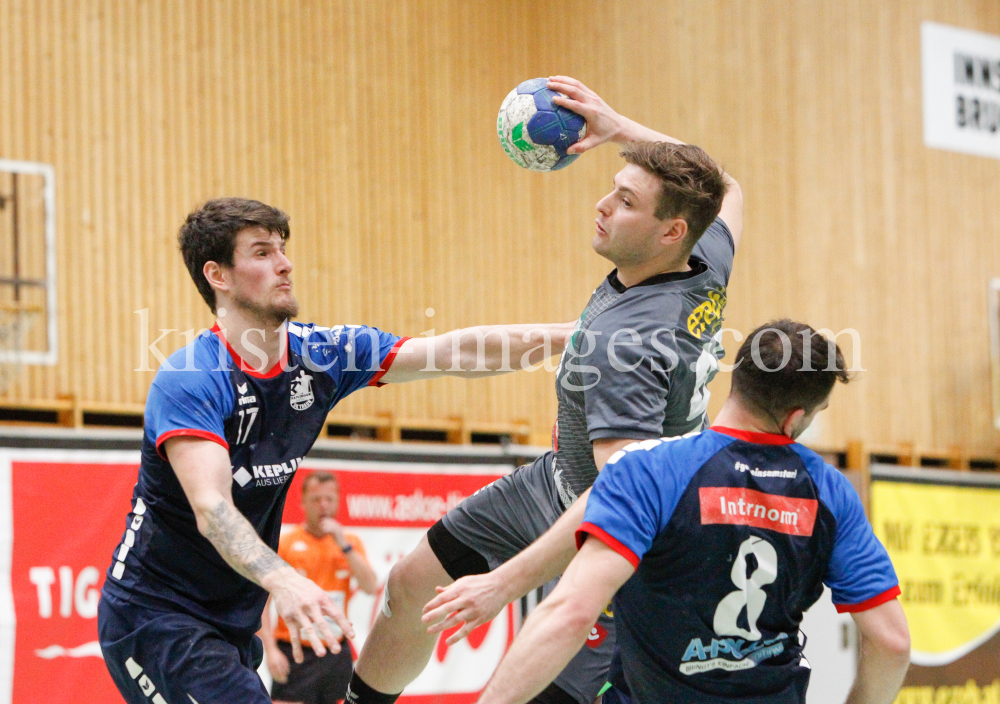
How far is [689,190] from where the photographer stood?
3850 mm

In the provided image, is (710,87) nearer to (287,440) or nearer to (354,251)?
(354,251)

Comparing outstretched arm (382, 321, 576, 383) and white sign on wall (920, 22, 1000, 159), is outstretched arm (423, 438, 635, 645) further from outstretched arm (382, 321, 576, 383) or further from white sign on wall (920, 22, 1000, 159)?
white sign on wall (920, 22, 1000, 159)

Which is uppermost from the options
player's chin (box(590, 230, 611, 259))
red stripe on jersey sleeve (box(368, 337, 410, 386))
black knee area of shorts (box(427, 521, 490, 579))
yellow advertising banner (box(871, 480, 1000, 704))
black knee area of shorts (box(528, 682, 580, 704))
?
player's chin (box(590, 230, 611, 259))

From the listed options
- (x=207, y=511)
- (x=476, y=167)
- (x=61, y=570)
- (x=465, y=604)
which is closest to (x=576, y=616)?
(x=465, y=604)

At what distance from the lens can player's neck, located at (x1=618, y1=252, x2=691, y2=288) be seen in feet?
13.1

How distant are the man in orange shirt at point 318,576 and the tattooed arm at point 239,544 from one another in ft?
12.7

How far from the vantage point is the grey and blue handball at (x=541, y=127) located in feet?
14.5

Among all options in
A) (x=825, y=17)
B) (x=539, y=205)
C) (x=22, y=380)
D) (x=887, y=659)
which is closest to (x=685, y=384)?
(x=887, y=659)

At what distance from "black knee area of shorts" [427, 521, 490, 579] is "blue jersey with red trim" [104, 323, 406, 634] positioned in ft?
2.08

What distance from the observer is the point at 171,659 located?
385 cm

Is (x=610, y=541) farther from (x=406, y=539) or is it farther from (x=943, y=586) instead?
(x=943, y=586)

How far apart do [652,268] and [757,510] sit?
1112mm

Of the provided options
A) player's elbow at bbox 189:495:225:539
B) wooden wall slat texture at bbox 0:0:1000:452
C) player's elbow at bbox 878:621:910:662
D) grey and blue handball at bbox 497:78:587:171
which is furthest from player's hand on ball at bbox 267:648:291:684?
player's elbow at bbox 878:621:910:662

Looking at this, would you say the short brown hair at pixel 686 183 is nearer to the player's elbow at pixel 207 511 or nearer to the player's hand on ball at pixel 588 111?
the player's hand on ball at pixel 588 111
